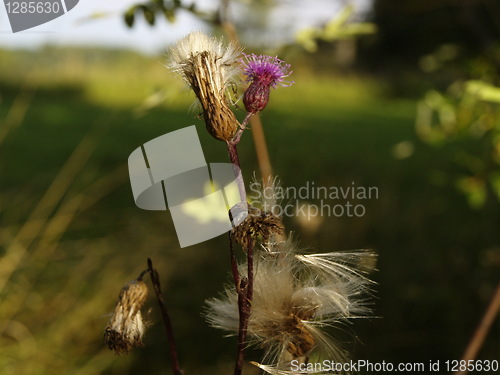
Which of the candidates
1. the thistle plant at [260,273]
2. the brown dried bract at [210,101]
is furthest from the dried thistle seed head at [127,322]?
the brown dried bract at [210,101]

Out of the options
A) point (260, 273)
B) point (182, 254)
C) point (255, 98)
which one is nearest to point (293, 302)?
point (260, 273)

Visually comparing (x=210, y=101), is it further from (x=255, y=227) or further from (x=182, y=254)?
(x=182, y=254)

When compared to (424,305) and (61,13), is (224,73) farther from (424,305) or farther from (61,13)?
(424,305)

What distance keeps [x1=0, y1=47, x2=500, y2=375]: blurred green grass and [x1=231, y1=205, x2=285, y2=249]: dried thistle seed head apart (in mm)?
88

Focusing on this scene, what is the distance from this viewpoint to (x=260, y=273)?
418 millimetres

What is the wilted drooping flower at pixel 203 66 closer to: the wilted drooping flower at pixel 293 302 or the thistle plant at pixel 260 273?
the thistle plant at pixel 260 273

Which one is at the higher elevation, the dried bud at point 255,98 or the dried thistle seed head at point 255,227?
the dried bud at point 255,98

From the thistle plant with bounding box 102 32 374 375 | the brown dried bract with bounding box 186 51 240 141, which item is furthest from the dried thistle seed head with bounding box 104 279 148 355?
the brown dried bract with bounding box 186 51 240 141

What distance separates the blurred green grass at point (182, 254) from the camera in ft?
5.59

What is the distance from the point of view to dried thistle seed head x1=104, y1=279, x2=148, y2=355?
395 millimetres

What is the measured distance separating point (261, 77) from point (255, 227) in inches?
3.8

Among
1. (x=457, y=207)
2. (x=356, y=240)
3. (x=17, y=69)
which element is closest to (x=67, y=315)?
(x=356, y=240)

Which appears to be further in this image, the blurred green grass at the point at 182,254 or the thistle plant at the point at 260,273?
the blurred green grass at the point at 182,254

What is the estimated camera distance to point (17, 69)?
25.0ft
